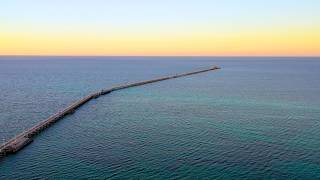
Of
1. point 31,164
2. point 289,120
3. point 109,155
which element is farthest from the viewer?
point 289,120

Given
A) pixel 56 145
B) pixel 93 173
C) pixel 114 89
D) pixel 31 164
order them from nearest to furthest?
pixel 93 173
pixel 31 164
pixel 56 145
pixel 114 89

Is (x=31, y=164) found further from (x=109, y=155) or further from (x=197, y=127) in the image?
(x=197, y=127)

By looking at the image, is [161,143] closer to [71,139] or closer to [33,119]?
[71,139]

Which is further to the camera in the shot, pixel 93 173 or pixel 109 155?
Answer: pixel 109 155

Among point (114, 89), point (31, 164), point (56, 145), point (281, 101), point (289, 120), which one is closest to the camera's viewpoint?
point (31, 164)

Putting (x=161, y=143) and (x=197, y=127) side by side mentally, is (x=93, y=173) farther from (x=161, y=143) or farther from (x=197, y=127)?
(x=197, y=127)

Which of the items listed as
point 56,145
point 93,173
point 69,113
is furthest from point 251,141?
point 69,113

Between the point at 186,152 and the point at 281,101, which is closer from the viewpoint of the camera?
the point at 186,152

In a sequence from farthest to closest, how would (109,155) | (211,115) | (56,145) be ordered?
(211,115) < (56,145) < (109,155)

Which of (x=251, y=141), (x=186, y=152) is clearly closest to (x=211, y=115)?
(x=251, y=141)
